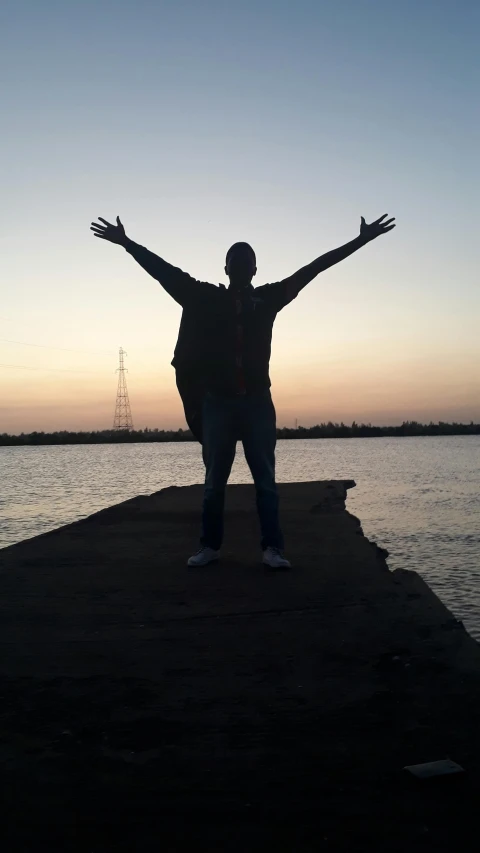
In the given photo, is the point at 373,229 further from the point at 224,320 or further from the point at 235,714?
the point at 235,714

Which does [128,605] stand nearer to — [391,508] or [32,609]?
[32,609]

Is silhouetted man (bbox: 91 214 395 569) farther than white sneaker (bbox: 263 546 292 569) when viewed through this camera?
Yes

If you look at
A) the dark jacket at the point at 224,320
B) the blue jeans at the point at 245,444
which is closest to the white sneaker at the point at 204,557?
the blue jeans at the point at 245,444

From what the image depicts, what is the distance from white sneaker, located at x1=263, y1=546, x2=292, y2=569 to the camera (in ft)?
15.7

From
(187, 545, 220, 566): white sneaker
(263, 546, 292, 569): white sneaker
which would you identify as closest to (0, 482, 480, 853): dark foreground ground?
(263, 546, 292, 569): white sneaker

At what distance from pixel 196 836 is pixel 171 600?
2411 mm

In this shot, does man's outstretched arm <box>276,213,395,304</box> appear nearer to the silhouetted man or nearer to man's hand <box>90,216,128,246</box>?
the silhouetted man

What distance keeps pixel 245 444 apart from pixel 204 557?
0.85 metres

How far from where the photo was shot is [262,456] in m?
5.07

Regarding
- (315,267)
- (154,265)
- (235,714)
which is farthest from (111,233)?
(235,714)

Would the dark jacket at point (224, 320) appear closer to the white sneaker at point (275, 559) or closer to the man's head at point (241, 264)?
the man's head at point (241, 264)

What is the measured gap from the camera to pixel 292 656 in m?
2.86

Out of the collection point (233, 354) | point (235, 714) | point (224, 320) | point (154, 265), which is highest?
point (154, 265)

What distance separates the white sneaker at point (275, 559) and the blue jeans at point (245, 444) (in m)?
0.08
